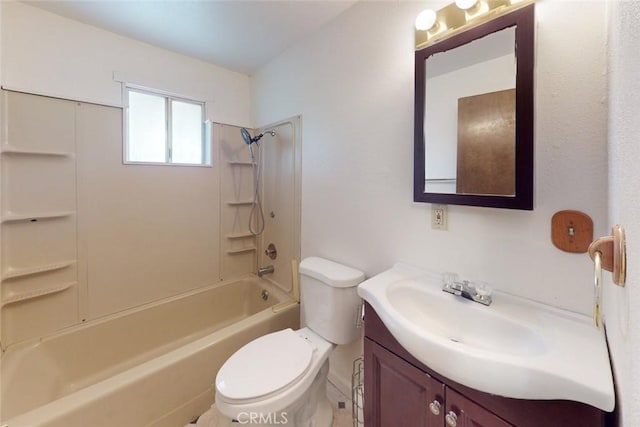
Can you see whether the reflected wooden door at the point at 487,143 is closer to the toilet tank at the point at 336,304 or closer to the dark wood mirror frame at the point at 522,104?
the dark wood mirror frame at the point at 522,104

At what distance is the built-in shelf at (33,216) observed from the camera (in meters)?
1.51

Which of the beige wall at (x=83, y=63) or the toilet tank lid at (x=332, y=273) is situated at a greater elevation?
the beige wall at (x=83, y=63)

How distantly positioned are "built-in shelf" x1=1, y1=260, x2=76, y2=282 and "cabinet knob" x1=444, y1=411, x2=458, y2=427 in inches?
90.5

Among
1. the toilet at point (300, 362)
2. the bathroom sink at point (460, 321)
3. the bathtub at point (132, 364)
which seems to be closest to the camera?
the bathroom sink at point (460, 321)

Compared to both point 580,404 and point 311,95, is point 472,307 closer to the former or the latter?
point 580,404

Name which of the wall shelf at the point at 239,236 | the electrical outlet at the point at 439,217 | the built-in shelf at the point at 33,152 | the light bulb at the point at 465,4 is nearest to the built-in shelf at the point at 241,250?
the wall shelf at the point at 239,236

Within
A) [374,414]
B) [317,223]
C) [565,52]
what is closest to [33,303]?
[317,223]

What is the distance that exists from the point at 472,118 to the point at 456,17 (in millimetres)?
443

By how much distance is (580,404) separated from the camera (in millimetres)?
601

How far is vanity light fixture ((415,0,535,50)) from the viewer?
967 millimetres

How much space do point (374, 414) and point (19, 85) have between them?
2641mm

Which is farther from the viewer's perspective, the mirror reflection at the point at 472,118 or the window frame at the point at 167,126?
the window frame at the point at 167,126

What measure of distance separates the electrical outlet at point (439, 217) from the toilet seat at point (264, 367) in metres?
0.90

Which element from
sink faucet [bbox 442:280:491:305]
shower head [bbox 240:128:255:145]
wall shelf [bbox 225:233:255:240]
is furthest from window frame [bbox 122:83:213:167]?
sink faucet [bbox 442:280:491:305]
